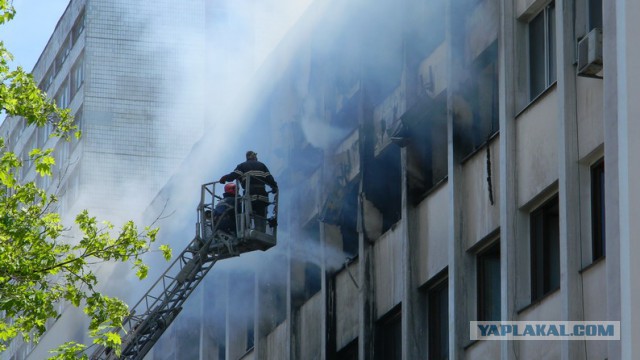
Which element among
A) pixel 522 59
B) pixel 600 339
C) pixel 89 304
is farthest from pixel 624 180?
pixel 89 304

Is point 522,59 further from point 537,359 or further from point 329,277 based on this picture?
point 329,277

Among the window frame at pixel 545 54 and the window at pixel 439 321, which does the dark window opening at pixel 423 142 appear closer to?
the window at pixel 439 321

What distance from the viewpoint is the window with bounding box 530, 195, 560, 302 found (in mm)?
19453

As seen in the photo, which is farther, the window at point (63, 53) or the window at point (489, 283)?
the window at point (63, 53)

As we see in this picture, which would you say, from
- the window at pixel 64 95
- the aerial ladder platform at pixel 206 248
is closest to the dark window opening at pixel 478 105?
the aerial ladder platform at pixel 206 248

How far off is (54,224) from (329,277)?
6.82 meters

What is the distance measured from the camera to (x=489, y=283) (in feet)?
70.0

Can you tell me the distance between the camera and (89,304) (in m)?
21.3

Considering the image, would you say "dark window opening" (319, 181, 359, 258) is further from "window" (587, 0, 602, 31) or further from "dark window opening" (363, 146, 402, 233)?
"window" (587, 0, 602, 31)

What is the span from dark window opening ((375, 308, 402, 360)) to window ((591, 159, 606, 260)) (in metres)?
6.28

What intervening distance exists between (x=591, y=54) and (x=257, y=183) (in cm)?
928

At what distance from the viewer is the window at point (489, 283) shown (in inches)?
829

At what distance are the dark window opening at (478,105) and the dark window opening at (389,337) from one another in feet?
11.1

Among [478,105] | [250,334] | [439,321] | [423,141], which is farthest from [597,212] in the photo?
[250,334]
